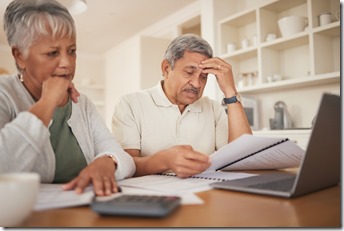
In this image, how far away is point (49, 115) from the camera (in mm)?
675

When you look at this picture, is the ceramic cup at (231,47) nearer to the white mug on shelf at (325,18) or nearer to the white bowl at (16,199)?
the white mug on shelf at (325,18)

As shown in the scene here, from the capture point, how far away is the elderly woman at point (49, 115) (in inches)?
24.8

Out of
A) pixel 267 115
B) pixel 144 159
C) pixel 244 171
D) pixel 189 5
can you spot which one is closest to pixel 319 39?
pixel 267 115

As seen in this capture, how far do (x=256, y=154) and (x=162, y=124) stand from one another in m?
0.62

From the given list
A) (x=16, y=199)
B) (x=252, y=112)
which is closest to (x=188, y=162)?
(x=16, y=199)

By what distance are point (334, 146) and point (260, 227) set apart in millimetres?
330

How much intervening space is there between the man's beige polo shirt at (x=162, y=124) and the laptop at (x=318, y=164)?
668mm

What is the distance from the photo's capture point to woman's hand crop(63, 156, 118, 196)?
622 mm

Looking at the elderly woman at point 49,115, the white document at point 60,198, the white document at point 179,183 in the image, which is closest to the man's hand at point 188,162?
the white document at point 179,183

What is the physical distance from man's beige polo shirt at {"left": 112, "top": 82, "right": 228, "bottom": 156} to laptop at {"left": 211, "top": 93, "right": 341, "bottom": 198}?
668mm

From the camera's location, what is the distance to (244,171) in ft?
3.32

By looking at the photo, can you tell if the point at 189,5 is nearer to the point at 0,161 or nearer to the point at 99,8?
the point at 99,8

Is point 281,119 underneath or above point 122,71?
underneath

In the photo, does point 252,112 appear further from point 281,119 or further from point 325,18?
point 325,18
